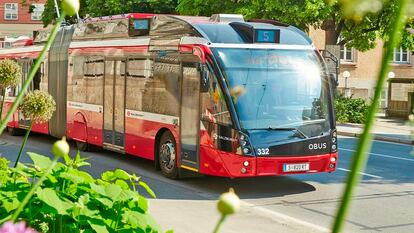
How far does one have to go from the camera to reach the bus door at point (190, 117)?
12367 mm

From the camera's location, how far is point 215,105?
1194 centimetres

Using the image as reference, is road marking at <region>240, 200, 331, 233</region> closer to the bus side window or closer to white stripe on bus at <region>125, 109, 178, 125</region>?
the bus side window

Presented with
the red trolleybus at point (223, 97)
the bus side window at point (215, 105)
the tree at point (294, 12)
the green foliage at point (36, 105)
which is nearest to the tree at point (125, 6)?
the tree at point (294, 12)

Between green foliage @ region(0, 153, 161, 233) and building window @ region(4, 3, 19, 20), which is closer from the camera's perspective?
green foliage @ region(0, 153, 161, 233)

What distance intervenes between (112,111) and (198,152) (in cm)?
360

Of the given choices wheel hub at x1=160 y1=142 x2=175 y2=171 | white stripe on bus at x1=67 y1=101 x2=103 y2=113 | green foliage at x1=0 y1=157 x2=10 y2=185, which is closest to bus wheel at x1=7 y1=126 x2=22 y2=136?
white stripe on bus at x1=67 y1=101 x2=103 y2=113

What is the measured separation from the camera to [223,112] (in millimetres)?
11859

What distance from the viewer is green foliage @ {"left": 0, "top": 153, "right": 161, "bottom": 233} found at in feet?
11.8

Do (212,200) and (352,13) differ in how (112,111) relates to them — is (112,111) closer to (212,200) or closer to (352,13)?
(212,200)

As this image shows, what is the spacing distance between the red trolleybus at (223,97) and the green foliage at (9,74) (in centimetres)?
733

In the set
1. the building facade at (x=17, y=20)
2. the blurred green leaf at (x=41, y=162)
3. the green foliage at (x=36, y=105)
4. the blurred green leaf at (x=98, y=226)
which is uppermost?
the building facade at (x=17, y=20)

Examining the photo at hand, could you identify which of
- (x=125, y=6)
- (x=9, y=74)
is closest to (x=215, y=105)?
(x=9, y=74)

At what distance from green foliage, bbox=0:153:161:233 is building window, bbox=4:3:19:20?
73.7m

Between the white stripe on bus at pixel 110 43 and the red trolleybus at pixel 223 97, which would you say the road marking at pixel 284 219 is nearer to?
the red trolleybus at pixel 223 97
